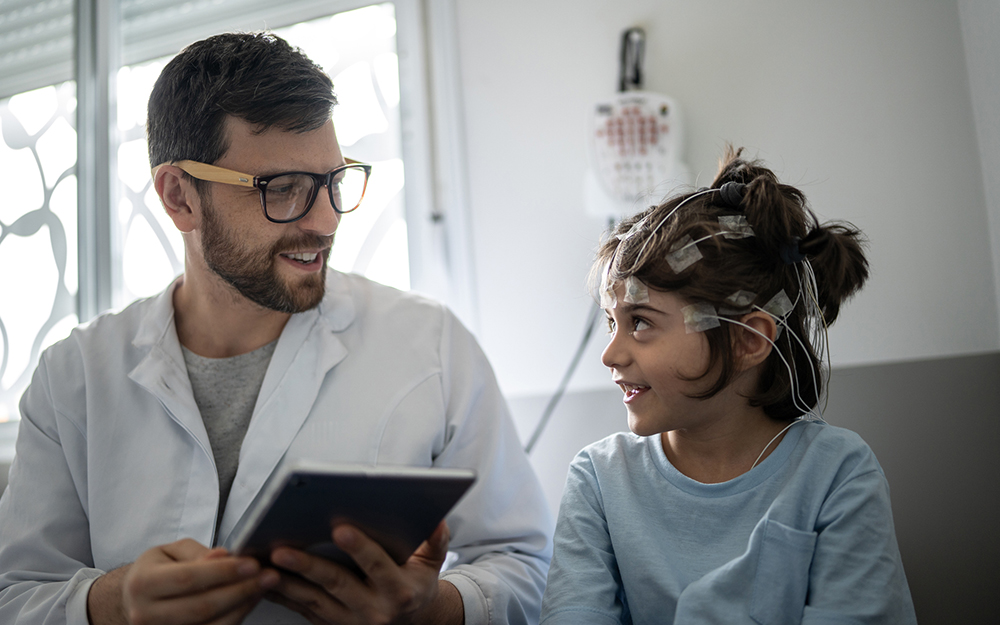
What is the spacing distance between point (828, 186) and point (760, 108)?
223mm

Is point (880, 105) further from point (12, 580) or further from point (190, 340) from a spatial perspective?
point (12, 580)

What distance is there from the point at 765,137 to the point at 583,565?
0.98m

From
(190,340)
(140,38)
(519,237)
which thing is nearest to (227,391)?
(190,340)

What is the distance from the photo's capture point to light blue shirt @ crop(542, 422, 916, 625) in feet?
2.70

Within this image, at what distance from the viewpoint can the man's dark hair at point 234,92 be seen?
3.63 ft

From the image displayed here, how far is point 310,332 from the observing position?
1194 millimetres

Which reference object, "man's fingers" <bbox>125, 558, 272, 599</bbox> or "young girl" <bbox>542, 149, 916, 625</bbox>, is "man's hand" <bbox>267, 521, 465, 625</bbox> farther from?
"young girl" <bbox>542, 149, 916, 625</bbox>

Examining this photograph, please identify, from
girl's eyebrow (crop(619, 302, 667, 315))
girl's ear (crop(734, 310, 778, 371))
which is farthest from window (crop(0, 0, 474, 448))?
girl's ear (crop(734, 310, 778, 371))

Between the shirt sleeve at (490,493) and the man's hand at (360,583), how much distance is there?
20 cm

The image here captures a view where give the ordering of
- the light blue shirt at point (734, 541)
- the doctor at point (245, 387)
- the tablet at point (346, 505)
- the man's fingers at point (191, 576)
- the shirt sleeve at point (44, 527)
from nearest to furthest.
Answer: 1. the tablet at point (346, 505)
2. the man's fingers at point (191, 576)
3. the light blue shirt at point (734, 541)
4. the shirt sleeve at point (44, 527)
5. the doctor at point (245, 387)

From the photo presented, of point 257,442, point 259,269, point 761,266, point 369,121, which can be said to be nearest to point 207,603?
point 257,442

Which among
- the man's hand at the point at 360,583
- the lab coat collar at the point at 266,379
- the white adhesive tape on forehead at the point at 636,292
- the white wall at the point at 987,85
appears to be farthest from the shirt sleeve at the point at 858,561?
the lab coat collar at the point at 266,379

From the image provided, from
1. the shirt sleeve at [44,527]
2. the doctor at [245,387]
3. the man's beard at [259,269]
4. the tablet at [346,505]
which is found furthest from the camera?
the man's beard at [259,269]

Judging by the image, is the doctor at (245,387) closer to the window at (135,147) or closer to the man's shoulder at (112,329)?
the man's shoulder at (112,329)
